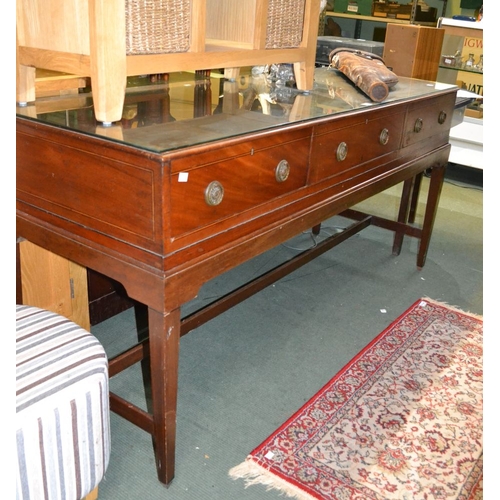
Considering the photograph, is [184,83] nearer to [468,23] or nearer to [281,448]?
[281,448]

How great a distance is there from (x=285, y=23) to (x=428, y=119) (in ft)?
2.64

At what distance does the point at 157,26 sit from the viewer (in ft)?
4.45

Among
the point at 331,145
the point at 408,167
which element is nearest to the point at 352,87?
the point at 408,167

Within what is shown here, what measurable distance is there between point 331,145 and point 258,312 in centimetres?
100

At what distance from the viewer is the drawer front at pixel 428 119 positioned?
6.92ft

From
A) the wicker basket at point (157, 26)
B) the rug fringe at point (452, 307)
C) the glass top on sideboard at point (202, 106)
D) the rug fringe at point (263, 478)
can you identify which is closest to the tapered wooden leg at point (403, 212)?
the rug fringe at point (452, 307)

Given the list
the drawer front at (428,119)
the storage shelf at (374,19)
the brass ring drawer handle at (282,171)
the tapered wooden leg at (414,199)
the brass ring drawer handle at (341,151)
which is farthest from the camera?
the storage shelf at (374,19)

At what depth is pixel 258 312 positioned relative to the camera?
95.9 inches

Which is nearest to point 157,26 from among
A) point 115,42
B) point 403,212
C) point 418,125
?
point 115,42

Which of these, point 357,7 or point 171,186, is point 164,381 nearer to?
point 171,186

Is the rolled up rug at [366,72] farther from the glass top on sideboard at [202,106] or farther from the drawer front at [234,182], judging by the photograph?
the drawer front at [234,182]

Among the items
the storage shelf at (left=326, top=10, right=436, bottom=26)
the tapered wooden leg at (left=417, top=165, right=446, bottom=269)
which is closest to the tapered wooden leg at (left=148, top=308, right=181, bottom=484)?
the tapered wooden leg at (left=417, top=165, right=446, bottom=269)

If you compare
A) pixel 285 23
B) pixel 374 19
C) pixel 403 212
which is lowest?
pixel 403 212
